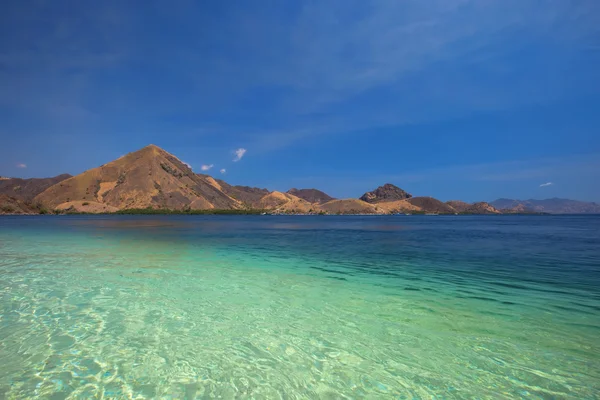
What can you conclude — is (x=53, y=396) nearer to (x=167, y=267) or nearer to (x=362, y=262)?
(x=167, y=267)

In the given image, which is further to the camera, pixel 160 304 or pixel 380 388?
pixel 160 304

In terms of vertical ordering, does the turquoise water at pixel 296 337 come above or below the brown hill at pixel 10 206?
below

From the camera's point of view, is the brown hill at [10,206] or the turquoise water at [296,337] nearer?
the turquoise water at [296,337]

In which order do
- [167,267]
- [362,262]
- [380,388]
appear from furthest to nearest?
[362,262], [167,267], [380,388]

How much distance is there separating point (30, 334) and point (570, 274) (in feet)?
73.5

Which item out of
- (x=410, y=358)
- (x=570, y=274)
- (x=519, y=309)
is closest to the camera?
(x=410, y=358)

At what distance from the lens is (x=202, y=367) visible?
607 centimetres

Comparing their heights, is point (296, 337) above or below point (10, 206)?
below

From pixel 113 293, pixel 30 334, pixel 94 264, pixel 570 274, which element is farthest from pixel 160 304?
pixel 570 274

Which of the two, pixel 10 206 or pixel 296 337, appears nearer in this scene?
pixel 296 337

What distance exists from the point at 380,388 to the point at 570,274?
55.2 ft

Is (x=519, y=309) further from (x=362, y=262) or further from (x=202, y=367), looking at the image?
(x=362, y=262)

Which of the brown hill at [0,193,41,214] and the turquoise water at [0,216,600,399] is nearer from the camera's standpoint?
the turquoise water at [0,216,600,399]

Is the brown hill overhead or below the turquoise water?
overhead
